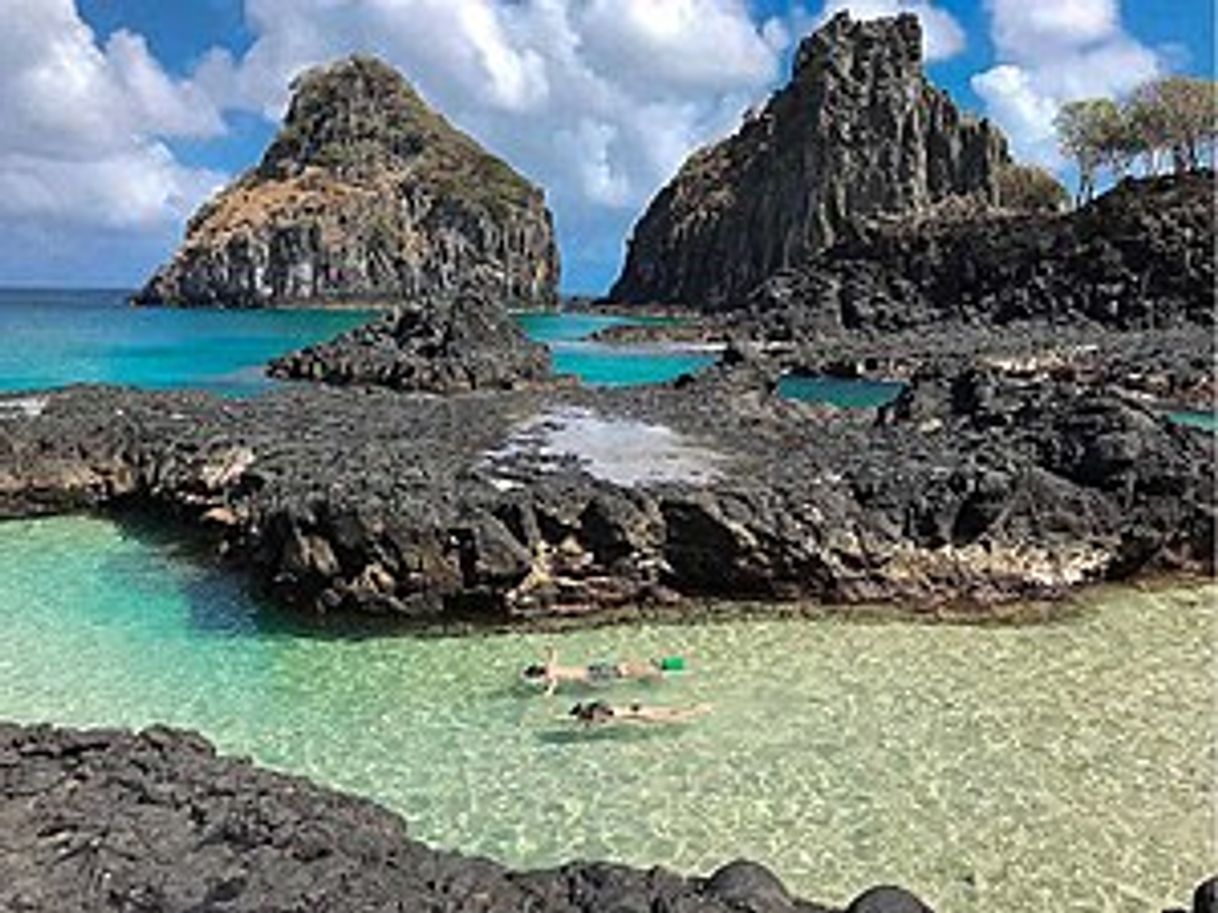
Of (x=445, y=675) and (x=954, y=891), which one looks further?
(x=445, y=675)

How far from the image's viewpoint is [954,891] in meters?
11.6

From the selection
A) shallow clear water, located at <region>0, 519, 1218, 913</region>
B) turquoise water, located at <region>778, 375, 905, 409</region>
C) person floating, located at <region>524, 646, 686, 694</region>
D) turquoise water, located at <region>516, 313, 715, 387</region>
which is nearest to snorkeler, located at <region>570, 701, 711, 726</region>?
shallow clear water, located at <region>0, 519, 1218, 913</region>

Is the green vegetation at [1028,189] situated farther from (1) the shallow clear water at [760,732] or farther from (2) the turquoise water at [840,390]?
(1) the shallow clear water at [760,732]

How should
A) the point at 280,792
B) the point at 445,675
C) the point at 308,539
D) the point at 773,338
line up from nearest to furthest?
the point at 280,792 < the point at 445,675 < the point at 308,539 < the point at 773,338

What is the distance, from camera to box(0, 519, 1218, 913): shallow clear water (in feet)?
40.6

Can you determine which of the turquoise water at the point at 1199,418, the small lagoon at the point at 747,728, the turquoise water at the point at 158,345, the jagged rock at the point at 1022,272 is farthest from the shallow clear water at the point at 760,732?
the jagged rock at the point at 1022,272

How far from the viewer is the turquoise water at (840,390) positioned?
54500 millimetres

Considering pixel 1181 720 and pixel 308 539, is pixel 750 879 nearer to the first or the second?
pixel 1181 720

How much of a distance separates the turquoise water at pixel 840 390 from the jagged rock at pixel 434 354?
1196 cm

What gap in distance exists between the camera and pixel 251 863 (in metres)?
9.38

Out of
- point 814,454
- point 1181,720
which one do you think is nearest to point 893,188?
point 814,454

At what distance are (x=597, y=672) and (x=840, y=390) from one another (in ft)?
146

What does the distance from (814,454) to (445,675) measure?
11.3m

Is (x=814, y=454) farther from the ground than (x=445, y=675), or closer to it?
farther from the ground
